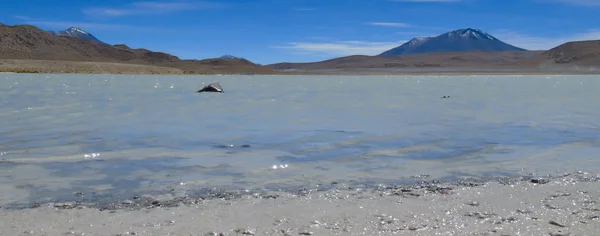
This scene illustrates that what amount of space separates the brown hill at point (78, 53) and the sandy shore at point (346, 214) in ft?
418

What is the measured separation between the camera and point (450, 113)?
14.4 metres

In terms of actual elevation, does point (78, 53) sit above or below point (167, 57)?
above

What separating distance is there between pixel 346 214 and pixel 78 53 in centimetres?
16534

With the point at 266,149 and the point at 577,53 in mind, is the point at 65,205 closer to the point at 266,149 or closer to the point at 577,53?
the point at 266,149

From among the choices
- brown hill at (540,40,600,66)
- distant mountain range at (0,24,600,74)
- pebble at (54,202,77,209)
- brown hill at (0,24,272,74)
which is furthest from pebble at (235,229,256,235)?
brown hill at (540,40,600,66)

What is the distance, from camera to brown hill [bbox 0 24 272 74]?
14275 cm

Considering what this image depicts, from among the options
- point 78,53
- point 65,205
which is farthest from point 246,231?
point 78,53

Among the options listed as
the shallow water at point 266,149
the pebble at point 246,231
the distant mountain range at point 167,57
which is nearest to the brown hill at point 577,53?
the distant mountain range at point 167,57

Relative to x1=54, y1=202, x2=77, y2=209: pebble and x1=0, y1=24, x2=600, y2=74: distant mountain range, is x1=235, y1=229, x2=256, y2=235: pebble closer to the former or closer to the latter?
x1=54, y1=202, x2=77, y2=209: pebble

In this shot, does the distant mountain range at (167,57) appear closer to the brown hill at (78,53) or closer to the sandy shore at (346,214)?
the brown hill at (78,53)

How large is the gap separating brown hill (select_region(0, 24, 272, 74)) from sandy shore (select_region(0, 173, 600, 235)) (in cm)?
12733

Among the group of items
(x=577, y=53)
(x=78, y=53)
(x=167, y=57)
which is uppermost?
(x=78, y=53)

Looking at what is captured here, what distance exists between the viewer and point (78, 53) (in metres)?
158

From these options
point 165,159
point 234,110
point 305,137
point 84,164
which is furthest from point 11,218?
point 234,110
